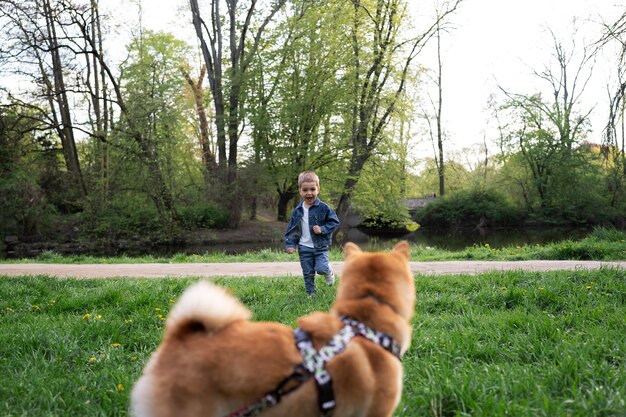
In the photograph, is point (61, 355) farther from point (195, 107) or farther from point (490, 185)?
point (490, 185)

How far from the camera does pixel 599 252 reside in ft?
32.5

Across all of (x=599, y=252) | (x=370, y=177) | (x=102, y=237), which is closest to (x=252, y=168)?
(x=370, y=177)

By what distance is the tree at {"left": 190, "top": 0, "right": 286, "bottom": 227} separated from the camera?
25.9m

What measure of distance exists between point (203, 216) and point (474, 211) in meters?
24.0

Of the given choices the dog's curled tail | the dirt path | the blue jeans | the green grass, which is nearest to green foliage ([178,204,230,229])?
the green grass

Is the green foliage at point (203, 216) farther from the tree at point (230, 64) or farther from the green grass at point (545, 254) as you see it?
the green grass at point (545, 254)

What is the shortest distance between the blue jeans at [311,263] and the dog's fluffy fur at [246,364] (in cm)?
429

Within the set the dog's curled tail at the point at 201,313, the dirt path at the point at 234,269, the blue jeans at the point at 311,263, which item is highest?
the dog's curled tail at the point at 201,313

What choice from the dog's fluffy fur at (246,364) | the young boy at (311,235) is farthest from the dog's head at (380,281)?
the young boy at (311,235)

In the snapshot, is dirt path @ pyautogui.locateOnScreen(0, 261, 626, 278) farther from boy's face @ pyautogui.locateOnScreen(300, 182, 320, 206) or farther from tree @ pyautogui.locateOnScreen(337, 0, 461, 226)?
tree @ pyautogui.locateOnScreen(337, 0, 461, 226)

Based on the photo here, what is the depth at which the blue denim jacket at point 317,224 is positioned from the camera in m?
6.35

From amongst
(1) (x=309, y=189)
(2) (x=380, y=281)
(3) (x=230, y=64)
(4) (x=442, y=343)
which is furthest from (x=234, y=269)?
(3) (x=230, y=64)

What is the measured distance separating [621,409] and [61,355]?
14.4ft

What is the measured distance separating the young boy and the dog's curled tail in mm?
4312
